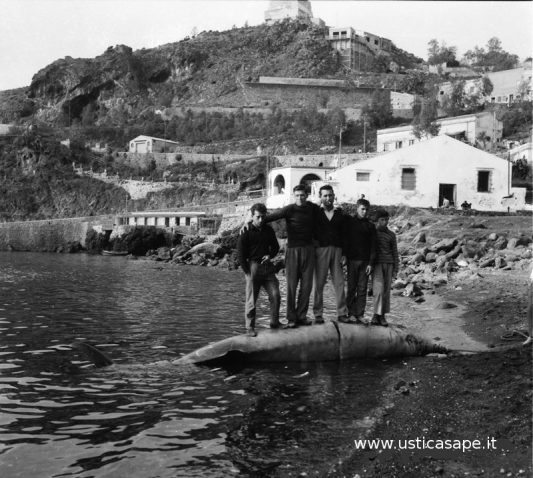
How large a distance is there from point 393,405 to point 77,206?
8872 centimetres

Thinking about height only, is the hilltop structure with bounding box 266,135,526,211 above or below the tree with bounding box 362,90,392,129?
below

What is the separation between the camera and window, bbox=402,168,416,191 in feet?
147

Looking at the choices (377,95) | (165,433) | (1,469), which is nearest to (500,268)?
(165,433)

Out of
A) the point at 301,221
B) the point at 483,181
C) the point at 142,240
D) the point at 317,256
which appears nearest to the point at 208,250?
the point at 142,240

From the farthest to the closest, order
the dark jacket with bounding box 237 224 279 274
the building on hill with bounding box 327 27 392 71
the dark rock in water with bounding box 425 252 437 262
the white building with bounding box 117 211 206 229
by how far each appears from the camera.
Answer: the building on hill with bounding box 327 27 392 71 < the white building with bounding box 117 211 206 229 < the dark rock in water with bounding box 425 252 437 262 < the dark jacket with bounding box 237 224 279 274

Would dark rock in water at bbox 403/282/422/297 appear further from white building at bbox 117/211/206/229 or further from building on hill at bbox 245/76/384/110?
building on hill at bbox 245/76/384/110

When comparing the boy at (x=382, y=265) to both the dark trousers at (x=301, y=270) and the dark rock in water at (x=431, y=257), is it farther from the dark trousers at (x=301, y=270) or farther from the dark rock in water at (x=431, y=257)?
the dark rock in water at (x=431, y=257)

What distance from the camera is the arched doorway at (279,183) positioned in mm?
55000

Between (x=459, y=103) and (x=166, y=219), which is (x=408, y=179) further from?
(x=459, y=103)

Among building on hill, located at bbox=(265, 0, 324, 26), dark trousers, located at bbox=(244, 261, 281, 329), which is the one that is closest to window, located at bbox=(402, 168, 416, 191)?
dark trousers, located at bbox=(244, 261, 281, 329)

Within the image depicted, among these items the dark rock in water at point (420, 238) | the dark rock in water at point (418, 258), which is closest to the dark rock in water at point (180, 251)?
the dark rock in water at point (420, 238)

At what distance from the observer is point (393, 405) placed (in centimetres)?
799

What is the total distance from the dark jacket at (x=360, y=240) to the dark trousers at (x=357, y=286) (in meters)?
0.14

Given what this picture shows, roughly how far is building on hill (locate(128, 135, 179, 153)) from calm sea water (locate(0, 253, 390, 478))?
294ft
